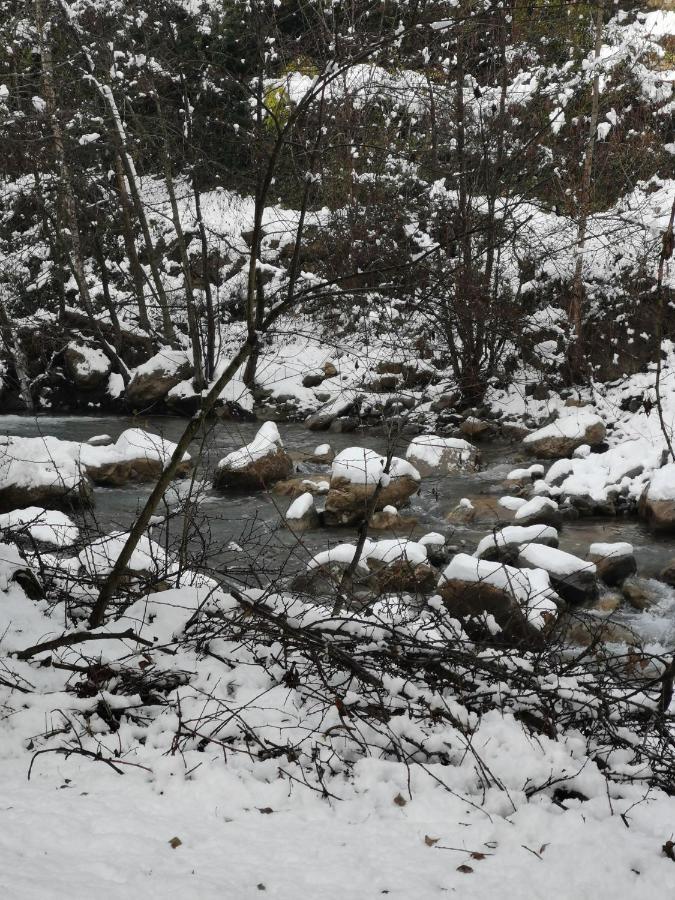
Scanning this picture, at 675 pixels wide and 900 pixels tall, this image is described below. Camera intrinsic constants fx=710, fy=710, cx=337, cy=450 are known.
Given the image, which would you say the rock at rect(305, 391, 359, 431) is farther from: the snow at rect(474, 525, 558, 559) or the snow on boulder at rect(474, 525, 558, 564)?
the snow at rect(474, 525, 558, 559)

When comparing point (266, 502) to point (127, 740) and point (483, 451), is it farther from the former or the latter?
point (127, 740)

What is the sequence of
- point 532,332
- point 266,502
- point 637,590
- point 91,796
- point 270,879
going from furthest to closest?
point 266,502 < point 637,590 < point 532,332 < point 91,796 < point 270,879

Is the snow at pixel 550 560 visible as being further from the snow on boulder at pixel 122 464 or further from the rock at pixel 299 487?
the snow on boulder at pixel 122 464

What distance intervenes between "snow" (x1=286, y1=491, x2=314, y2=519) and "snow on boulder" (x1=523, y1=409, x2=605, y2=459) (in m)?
4.28

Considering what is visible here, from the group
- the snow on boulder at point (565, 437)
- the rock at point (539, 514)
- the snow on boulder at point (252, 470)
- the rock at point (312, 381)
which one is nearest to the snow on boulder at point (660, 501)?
the rock at point (539, 514)

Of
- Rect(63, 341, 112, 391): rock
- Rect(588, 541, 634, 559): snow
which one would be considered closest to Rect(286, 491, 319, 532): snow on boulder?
Rect(588, 541, 634, 559): snow

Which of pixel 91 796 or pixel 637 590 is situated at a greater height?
pixel 91 796

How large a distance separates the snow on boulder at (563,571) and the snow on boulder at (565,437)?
14.8 feet

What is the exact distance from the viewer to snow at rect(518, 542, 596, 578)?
621cm

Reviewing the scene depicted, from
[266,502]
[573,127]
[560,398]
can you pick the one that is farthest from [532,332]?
[573,127]

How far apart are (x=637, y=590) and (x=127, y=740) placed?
5.31 meters

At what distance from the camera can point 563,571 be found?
624cm

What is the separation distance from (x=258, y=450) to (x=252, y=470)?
433 mm

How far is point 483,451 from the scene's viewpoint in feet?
37.0
